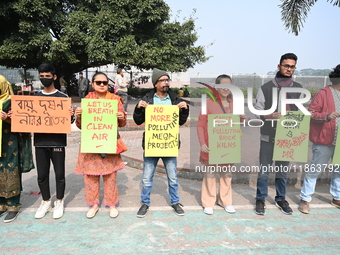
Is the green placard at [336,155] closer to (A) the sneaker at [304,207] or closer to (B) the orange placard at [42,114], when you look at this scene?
(A) the sneaker at [304,207]

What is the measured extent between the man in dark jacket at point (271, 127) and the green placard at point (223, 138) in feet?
1.11

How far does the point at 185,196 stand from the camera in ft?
13.7

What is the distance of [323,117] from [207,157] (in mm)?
1545

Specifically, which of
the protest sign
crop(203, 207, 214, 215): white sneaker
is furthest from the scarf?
crop(203, 207, 214, 215): white sneaker

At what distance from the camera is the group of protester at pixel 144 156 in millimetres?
3297

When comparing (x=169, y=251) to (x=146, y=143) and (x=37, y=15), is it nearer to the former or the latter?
(x=146, y=143)

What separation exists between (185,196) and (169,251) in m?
1.50

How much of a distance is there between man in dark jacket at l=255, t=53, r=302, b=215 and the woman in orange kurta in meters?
0.33

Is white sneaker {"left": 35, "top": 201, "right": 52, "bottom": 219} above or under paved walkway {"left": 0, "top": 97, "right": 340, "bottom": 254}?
above

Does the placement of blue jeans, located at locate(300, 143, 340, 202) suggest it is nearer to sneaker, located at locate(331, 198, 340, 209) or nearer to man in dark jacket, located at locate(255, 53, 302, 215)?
man in dark jacket, located at locate(255, 53, 302, 215)

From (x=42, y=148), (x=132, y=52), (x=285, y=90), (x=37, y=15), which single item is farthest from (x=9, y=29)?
(x=285, y=90)

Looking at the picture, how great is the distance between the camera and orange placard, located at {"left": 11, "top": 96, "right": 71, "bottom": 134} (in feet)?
10.5

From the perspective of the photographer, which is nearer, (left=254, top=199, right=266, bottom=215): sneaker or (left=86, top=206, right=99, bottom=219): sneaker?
(left=86, top=206, right=99, bottom=219): sneaker

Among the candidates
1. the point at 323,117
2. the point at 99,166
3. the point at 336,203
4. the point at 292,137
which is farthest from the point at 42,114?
the point at 336,203
